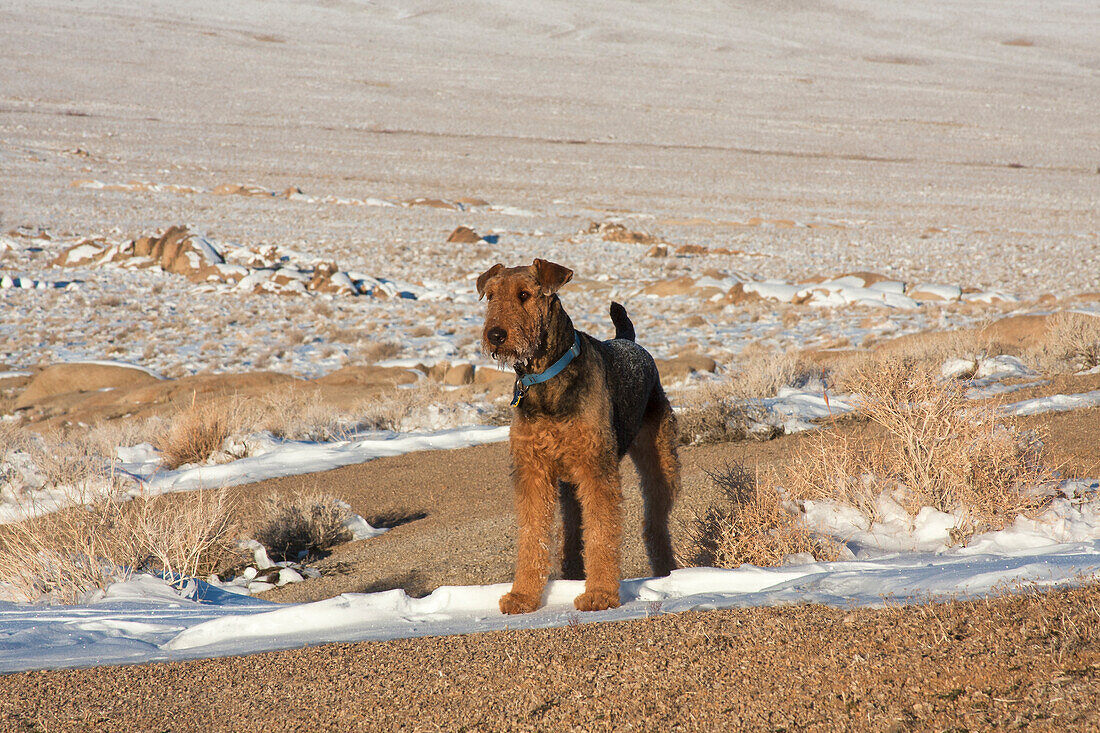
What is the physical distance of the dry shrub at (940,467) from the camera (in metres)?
5.16

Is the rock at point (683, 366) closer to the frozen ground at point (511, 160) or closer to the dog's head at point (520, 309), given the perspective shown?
the frozen ground at point (511, 160)

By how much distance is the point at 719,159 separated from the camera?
49531 millimetres

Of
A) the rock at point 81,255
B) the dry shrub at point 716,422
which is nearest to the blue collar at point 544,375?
the dry shrub at point 716,422

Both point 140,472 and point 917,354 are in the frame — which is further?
point 917,354

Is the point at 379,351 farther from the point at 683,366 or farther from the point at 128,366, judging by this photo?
the point at 683,366

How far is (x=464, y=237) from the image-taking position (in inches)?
1183

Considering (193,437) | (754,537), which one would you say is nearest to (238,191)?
(193,437)

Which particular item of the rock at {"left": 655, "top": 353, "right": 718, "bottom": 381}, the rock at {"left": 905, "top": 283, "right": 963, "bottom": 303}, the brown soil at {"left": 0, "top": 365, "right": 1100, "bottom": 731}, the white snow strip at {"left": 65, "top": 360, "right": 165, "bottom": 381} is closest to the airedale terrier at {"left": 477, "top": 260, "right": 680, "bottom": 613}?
the brown soil at {"left": 0, "top": 365, "right": 1100, "bottom": 731}

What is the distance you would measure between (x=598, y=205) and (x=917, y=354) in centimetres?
2665

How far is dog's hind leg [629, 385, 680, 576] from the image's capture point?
5.21m

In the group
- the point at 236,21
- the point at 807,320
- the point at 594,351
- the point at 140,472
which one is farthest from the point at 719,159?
the point at 236,21

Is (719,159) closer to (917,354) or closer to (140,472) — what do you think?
(917,354)

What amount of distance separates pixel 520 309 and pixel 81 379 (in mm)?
13210

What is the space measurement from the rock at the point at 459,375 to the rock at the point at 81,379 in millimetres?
4745
